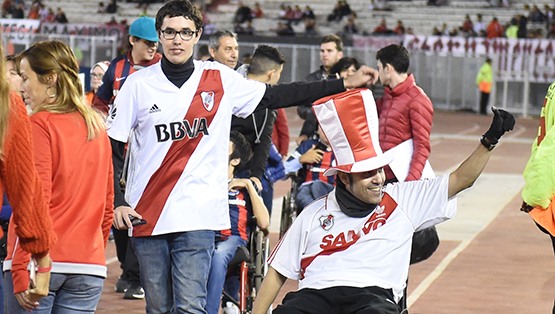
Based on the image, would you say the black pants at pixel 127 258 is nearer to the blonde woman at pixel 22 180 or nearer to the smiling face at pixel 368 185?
the smiling face at pixel 368 185

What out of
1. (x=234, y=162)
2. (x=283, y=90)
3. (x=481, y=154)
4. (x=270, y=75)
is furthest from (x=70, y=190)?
(x=270, y=75)

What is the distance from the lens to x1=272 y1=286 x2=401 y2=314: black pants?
4.18m

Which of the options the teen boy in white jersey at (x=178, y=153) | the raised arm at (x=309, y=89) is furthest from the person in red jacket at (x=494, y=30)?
the teen boy in white jersey at (x=178, y=153)

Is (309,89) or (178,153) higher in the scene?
(309,89)

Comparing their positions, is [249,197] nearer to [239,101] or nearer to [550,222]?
[239,101]

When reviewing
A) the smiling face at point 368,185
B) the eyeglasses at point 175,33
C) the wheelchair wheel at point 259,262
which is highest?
the eyeglasses at point 175,33

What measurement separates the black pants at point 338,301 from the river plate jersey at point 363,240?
0.12ft

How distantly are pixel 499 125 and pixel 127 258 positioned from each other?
401cm

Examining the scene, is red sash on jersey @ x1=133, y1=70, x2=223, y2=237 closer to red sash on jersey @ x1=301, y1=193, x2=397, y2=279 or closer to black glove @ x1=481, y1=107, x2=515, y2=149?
red sash on jersey @ x1=301, y1=193, x2=397, y2=279

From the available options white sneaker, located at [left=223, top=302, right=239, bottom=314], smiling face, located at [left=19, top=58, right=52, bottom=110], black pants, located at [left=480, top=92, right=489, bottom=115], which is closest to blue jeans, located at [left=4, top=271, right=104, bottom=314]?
smiling face, located at [left=19, top=58, right=52, bottom=110]

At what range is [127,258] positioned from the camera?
7320 millimetres

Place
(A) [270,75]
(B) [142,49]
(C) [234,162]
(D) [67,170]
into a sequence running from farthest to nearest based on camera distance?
(A) [270,75]
(B) [142,49]
(C) [234,162]
(D) [67,170]

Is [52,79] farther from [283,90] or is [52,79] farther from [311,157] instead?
[311,157]

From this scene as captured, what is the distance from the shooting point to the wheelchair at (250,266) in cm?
590
